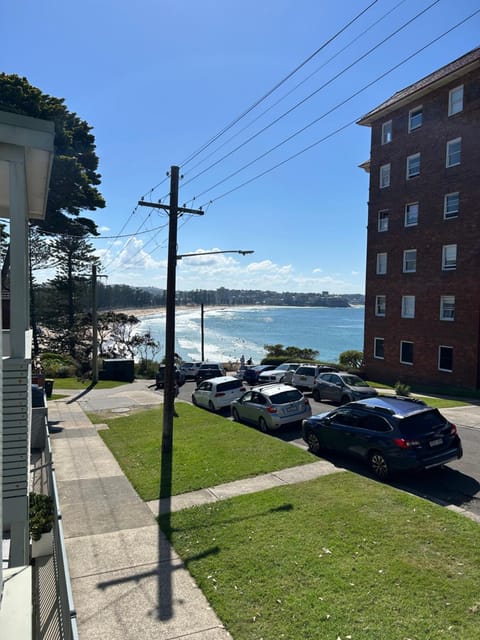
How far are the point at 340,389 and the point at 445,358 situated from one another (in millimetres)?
11515

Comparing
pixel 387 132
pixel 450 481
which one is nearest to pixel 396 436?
pixel 450 481

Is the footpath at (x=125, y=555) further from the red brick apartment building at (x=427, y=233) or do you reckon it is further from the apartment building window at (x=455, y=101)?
the apartment building window at (x=455, y=101)

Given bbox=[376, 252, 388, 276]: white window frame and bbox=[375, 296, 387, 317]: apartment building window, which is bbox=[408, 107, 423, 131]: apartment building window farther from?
bbox=[375, 296, 387, 317]: apartment building window

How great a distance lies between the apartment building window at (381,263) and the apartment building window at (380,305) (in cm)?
179

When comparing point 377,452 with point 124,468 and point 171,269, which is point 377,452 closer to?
point 124,468

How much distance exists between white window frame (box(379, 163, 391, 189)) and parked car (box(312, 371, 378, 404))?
1780 cm

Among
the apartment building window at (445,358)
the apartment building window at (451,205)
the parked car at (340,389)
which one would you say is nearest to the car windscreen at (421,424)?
the parked car at (340,389)

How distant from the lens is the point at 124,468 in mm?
11758

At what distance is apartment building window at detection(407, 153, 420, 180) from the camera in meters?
30.1

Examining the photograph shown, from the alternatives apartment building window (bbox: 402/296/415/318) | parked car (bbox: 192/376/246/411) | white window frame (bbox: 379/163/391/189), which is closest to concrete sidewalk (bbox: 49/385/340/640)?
parked car (bbox: 192/376/246/411)

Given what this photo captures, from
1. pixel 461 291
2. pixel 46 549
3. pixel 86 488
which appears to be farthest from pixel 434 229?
pixel 46 549

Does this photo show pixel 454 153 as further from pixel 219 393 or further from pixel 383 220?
pixel 219 393

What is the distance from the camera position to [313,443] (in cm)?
1226

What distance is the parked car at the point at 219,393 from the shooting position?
19844 mm
